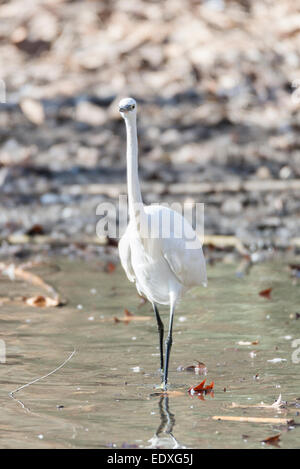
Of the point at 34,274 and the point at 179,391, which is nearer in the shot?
the point at 179,391

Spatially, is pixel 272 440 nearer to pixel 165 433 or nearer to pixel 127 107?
pixel 165 433

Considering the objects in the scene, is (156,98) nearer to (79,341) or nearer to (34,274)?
(34,274)

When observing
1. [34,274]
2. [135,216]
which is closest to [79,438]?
[135,216]

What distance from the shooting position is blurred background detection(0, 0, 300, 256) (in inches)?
470

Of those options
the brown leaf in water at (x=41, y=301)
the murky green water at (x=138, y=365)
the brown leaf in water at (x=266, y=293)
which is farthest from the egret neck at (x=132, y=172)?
the brown leaf in water at (x=266, y=293)

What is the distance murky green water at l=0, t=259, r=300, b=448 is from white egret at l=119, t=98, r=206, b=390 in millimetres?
373

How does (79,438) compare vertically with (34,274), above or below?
below

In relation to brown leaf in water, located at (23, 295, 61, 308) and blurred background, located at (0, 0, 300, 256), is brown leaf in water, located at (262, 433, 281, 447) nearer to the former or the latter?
brown leaf in water, located at (23, 295, 61, 308)

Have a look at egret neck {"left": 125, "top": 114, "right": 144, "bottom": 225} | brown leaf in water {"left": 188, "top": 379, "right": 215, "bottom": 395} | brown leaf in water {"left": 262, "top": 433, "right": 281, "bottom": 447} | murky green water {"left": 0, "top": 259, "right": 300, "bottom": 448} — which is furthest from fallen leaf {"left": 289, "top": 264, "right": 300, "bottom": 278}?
brown leaf in water {"left": 262, "top": 433, "right": 281, "bottom": 447}

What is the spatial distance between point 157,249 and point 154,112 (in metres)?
8.51

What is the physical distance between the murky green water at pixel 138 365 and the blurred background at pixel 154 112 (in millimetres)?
2744

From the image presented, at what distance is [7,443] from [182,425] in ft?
3.04

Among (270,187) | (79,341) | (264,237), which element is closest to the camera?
(79,341)

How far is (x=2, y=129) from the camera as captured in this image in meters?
14.1
